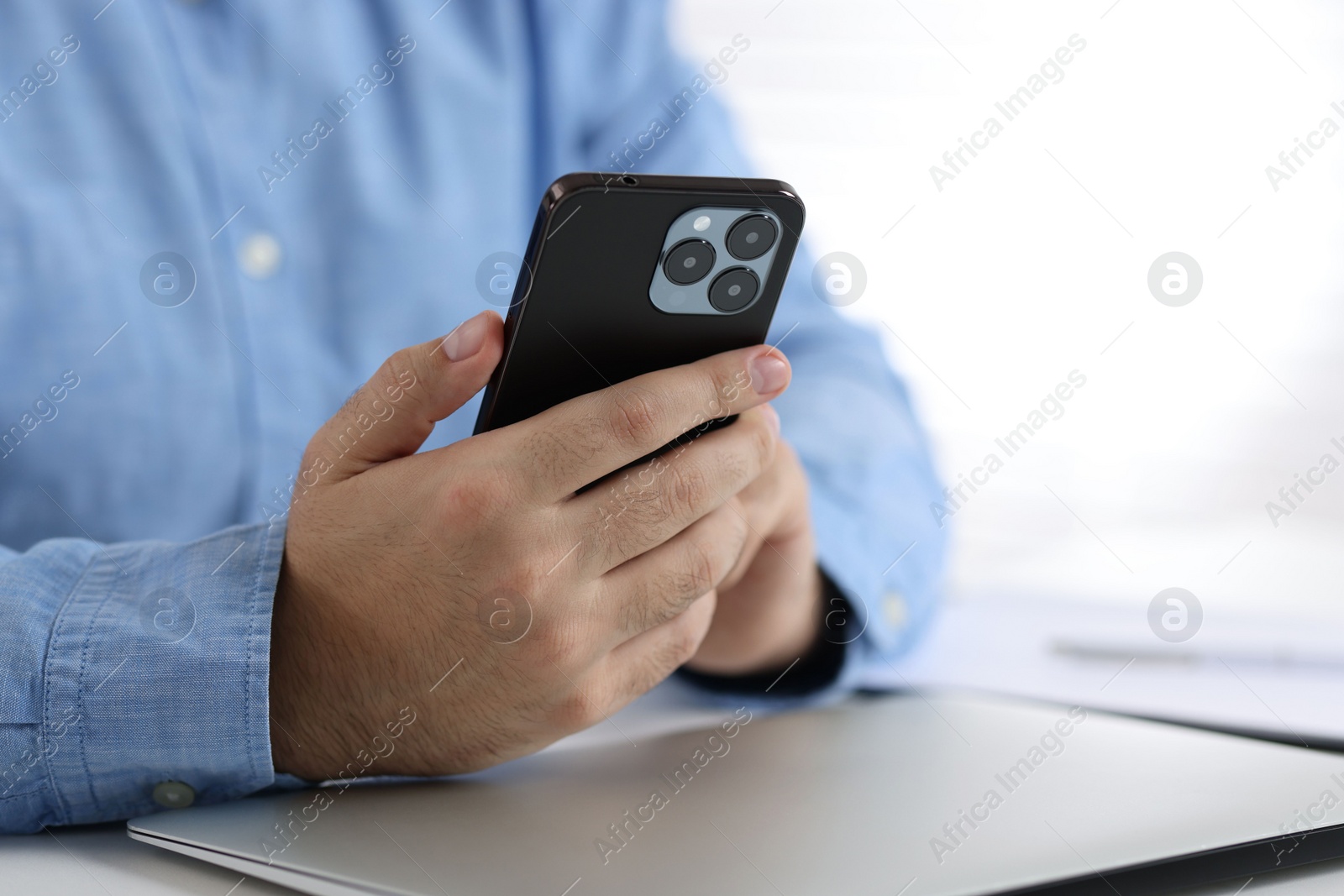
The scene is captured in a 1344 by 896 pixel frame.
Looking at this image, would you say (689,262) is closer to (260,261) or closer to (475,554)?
(475,554)

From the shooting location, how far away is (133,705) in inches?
16.4

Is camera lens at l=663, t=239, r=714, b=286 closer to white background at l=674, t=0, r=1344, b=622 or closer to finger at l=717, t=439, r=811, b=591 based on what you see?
finger at l=717, t=439, r=811, b=591

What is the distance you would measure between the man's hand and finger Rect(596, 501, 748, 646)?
0.09 m

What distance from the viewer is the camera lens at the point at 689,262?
0.42 metres

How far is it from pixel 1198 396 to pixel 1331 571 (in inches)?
12.5

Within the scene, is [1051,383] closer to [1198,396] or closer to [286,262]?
[1198,396]

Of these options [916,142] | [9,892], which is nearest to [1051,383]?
[916,142]

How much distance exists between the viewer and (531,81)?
0.99 meters

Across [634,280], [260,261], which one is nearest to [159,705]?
[634,280]

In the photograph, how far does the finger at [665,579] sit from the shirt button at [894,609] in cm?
29

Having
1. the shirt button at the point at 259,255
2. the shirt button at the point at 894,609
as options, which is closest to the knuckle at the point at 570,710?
the shirt button at the point at 894,609

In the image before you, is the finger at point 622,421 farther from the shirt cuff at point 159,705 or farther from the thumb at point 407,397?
the shirt cuff at point 159,705

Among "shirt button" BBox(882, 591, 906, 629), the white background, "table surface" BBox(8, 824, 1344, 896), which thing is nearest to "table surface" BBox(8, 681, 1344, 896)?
"table surface" BBox(8, 824, 1344, 896)

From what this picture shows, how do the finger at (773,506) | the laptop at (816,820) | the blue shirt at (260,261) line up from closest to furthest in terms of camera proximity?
1. the laptop at (816,820)
2. the finger at (773,506)
3. the blue shirt at (260,261)
